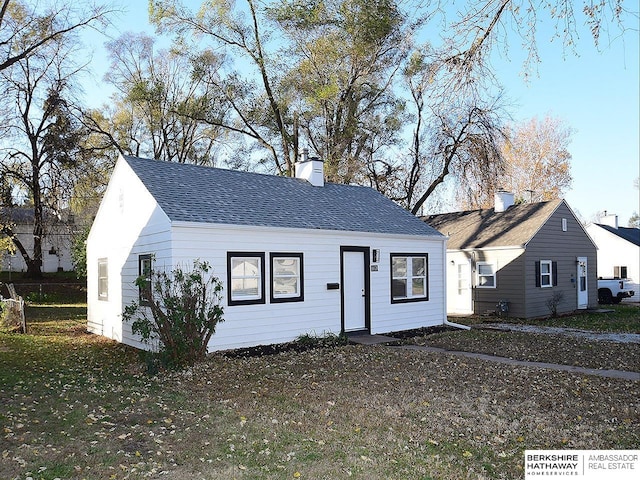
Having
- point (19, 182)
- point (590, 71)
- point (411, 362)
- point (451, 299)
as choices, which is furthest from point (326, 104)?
point (590, 71)

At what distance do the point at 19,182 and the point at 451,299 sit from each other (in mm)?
18209

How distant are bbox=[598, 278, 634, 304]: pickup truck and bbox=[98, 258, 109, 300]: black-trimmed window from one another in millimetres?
22636

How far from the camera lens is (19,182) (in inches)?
887

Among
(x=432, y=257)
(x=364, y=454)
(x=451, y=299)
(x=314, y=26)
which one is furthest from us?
(x=314, y=26)

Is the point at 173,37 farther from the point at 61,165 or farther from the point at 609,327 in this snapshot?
the point at 609,327

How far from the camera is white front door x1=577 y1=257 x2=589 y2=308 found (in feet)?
73.4

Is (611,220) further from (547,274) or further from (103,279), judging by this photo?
(103,279)

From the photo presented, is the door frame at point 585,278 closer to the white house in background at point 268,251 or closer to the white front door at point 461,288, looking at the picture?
the white front door at point 461,288

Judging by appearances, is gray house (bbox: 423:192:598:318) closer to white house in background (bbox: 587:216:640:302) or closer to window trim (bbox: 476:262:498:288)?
window trim (bbox: 476:262:498:288)

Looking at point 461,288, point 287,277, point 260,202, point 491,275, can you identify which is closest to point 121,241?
point 260,202

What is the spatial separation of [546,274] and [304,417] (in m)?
16.5

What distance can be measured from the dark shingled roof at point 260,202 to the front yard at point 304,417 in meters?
3.14

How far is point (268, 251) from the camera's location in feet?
39.5

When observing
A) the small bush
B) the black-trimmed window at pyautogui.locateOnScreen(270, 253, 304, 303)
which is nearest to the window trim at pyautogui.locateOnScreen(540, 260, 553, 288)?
the black-trimmed window at pyautogui.locateOnScreen(270, 253, 304, 303)
